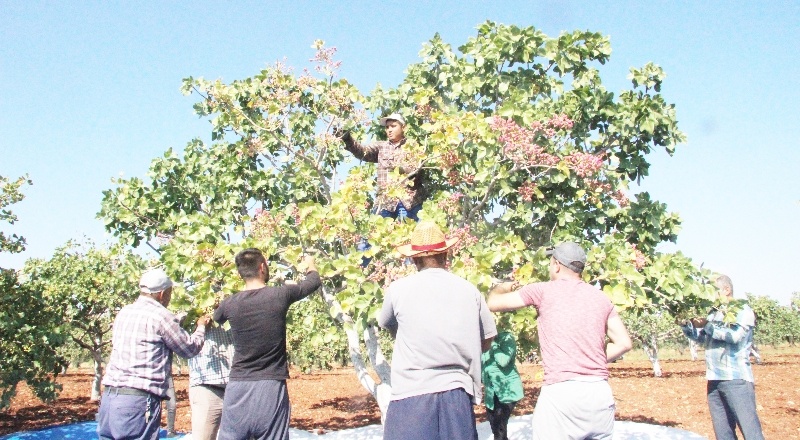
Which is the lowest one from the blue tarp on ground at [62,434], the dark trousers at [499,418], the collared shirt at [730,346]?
the blue tarp on ground at [62,434]

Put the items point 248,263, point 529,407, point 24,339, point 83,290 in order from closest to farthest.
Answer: point 248,263 → point 24,339 → point 529,407 → point 83,290

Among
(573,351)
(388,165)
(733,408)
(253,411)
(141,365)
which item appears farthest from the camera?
(388,165)

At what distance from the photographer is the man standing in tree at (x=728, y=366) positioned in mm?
5676

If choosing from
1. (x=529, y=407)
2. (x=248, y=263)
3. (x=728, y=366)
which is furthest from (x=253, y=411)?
(x=529, y=407)

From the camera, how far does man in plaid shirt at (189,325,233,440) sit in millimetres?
5215

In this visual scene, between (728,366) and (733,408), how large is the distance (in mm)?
398

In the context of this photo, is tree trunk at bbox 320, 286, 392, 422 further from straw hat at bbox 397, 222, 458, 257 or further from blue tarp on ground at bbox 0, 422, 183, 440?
blue tarp on ground at bbox 0, 422, 183, 440

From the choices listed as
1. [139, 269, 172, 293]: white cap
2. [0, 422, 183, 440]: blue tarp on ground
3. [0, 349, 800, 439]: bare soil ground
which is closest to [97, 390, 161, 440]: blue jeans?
[139, 269, 172, 293]: white cap

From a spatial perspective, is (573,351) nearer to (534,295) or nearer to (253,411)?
(534,295)

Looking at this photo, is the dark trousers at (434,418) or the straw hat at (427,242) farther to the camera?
the straw hat at (427,242)

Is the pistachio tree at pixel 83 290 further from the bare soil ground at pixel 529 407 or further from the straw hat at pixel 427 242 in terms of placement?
the straw hat at pixel 427 242

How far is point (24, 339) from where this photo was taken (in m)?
10.1

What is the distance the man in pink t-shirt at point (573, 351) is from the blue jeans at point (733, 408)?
2878 millimetres

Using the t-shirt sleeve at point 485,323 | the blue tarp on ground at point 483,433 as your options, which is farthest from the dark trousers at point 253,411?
the blue tarp on ground at point 483,433
